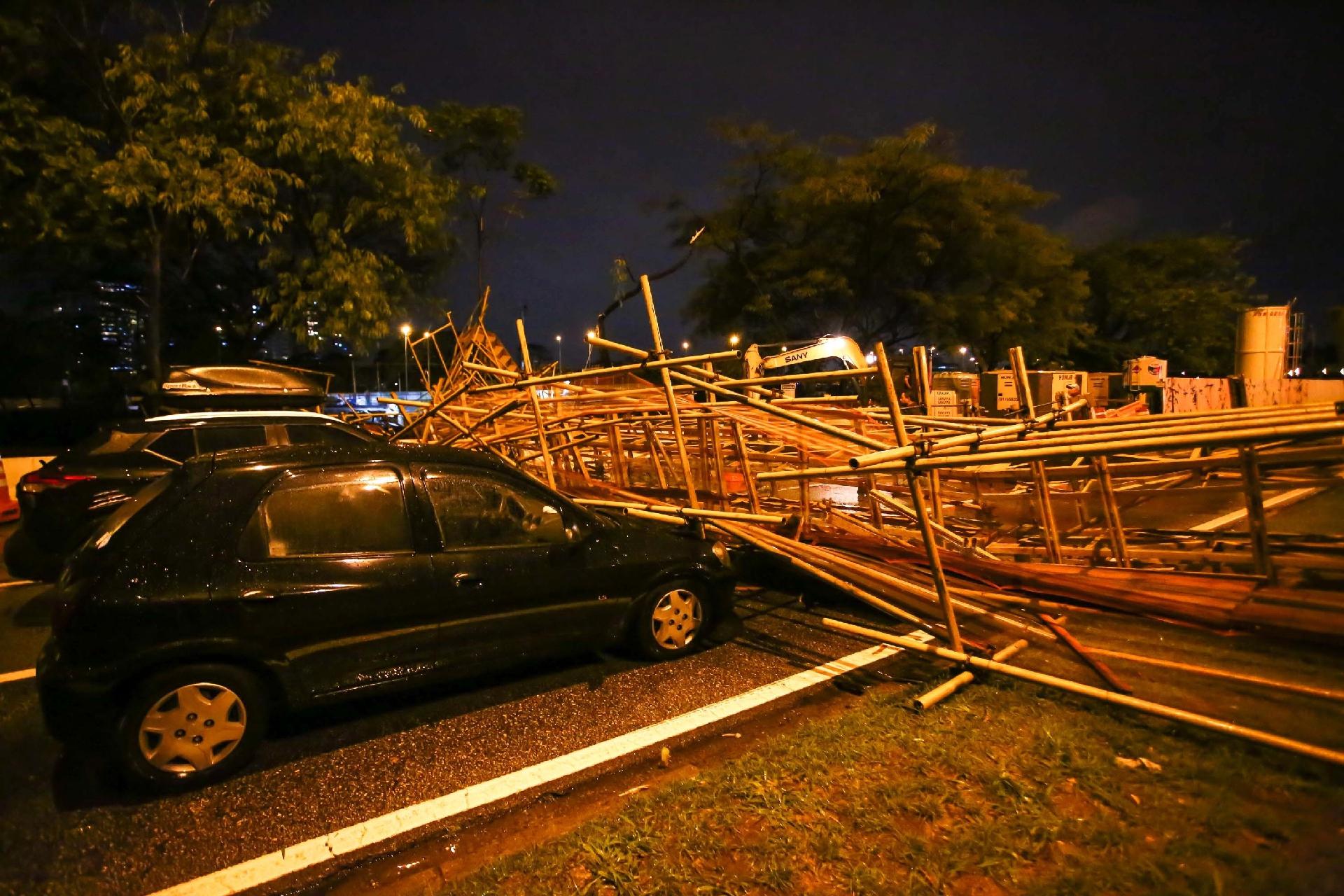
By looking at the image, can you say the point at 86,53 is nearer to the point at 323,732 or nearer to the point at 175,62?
the point at 175,62

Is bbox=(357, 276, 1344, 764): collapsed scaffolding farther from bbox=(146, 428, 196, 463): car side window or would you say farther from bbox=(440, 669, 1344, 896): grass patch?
bbox=(146, 428, 196, 463): car side window

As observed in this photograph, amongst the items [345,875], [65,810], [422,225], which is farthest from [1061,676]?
[422,225]

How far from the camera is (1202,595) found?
4562mm

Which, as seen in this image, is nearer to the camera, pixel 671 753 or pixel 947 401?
pixel 671 753

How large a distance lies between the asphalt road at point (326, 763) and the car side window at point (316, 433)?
102 inches

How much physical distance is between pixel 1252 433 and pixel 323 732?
4485 mm

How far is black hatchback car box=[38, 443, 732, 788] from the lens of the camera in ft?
9.82

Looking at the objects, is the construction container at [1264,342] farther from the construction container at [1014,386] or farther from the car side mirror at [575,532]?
the car side mirror at [575,532]

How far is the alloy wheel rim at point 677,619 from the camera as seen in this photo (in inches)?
176

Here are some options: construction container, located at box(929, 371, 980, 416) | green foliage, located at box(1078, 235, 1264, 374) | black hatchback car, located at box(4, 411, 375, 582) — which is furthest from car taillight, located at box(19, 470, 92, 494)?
green foliage, located at box(1078, 235, 1264, 374)

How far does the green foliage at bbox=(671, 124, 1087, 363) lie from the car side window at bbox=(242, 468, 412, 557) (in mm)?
18595

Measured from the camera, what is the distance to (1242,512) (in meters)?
8.52

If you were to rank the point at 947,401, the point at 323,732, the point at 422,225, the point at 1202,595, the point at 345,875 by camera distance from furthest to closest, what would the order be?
the point at 947,401 → the point at 422,225 → the point at 1202,595 → the point at 323,732 → the point at 345,875

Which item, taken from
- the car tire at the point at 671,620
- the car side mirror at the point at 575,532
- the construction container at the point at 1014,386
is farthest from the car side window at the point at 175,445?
the construction container at the point at 1014,386
